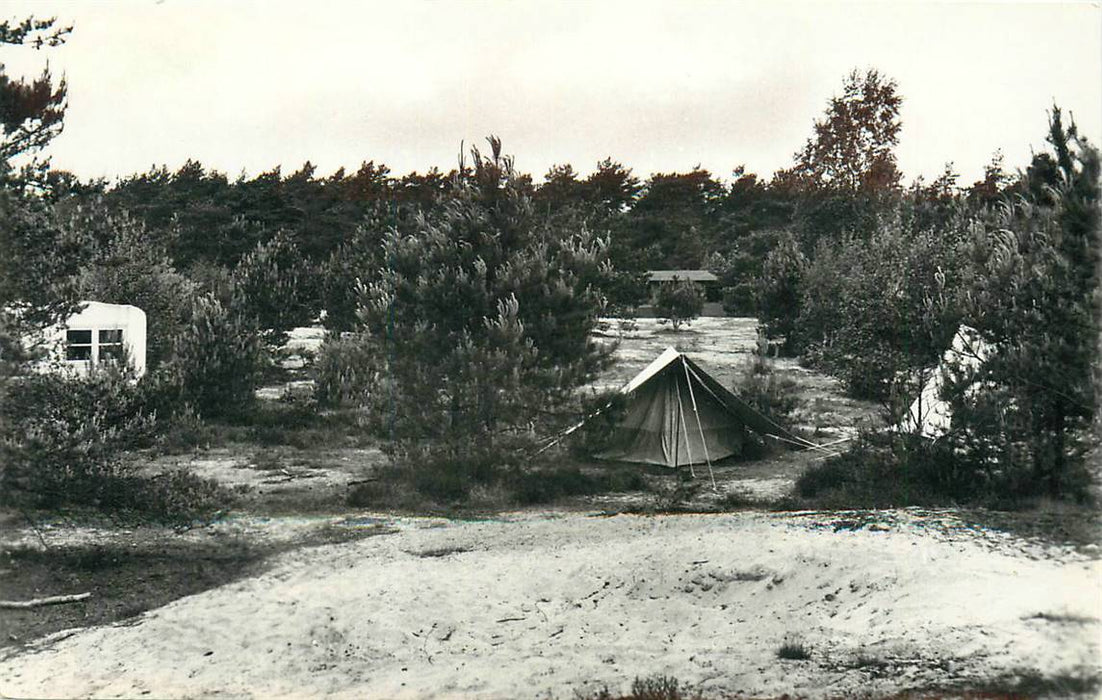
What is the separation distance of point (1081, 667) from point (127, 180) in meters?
10.5

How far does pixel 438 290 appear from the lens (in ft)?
35.8

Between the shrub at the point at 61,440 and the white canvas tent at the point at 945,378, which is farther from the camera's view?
the white canvas tent at the point at 945,378

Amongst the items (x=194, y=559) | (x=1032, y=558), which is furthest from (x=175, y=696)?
(x=1032, y=558)

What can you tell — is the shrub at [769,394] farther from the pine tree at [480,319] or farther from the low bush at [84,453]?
the low bush at [84,453]

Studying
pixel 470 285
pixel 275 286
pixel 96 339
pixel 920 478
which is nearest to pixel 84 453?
pixel 96 339

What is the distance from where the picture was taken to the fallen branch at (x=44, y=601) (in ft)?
23.4

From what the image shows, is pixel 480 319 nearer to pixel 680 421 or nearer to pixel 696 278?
pixel 680 421

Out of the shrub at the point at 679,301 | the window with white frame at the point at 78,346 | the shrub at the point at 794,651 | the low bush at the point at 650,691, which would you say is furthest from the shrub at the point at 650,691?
the shrub at the point at 679,301

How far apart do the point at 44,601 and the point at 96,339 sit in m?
3.18

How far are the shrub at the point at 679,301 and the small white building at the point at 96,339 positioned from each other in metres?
19.9

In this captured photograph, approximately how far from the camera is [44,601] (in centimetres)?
725

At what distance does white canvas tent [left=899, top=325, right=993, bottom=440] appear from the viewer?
30.0ft

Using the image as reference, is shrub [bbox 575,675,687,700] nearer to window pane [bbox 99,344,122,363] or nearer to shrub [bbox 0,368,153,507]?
shrub [bbox 0,368,153,507]

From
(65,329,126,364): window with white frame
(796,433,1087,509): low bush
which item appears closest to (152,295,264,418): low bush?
(65,329,126,364): window with white frame
